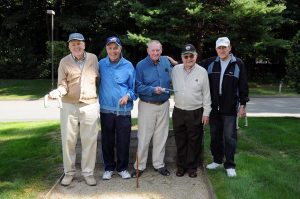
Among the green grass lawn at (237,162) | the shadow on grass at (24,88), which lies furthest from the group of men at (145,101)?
the shadow on grass at (24,88)

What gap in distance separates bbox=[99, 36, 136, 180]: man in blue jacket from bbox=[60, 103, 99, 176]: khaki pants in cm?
18

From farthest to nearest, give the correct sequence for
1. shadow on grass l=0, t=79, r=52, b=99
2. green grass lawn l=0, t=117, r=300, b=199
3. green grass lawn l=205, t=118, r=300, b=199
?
shadow on grass l=0, t=79, r=52, b=99, green grass lawn l=0, t=117, r=300, b=199, green grass lawn l=205, t=118, r=300, b=199

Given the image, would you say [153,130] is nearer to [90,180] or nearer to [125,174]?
[125,174]

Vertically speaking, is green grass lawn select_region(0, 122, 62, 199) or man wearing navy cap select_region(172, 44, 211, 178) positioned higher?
man wearing navy cap select_region(172, 44, 211, 178)

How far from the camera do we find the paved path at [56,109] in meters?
12.9

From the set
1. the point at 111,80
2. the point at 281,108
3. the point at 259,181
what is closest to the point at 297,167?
the point at 259,181

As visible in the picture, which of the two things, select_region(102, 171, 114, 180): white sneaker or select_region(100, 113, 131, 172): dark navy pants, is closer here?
select_region(100, 113, 131, 172): dark navy pants

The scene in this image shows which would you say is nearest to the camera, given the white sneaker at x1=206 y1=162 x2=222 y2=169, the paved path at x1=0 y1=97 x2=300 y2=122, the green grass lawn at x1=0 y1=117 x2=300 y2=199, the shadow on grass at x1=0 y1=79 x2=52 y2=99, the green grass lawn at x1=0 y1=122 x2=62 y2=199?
the green grass lawn at x1=0 y1=117 x2=300 y2=199

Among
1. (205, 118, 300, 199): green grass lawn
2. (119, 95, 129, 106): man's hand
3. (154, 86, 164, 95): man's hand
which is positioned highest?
(154, 86, 164, 95): man's hand

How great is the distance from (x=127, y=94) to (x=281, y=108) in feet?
35.4

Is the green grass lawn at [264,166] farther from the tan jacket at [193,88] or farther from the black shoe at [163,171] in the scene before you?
the tan jacket at [193,88]

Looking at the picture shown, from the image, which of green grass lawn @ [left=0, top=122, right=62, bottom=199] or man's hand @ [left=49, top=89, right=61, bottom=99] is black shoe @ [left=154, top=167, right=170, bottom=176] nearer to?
green grass lawn @ [left=0, top=122, right=62, bottom=199]

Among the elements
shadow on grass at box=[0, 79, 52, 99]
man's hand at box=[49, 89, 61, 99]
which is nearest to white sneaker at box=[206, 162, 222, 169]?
man's hand at box=[49, 89, 61, 99]

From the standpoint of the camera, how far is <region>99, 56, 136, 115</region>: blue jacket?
205 inches
